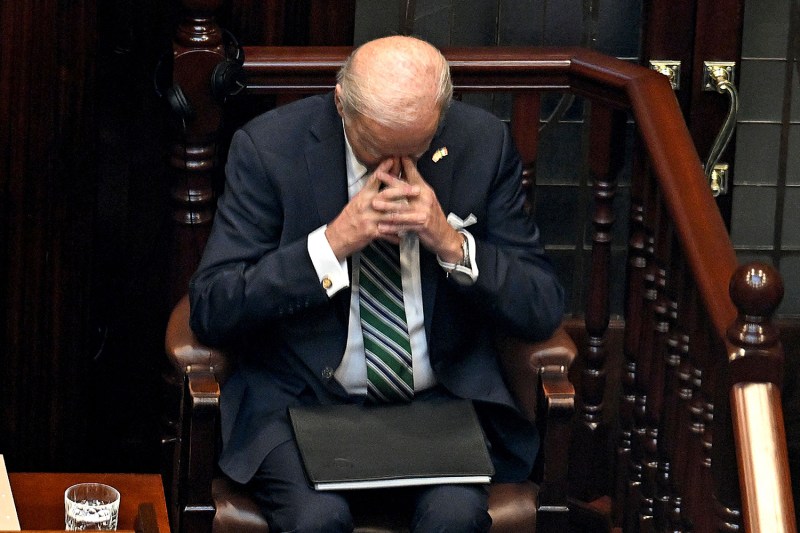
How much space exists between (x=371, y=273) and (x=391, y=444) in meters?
0.36

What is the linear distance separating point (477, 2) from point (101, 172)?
1176 mm

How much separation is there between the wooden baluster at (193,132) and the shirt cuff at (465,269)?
75cm

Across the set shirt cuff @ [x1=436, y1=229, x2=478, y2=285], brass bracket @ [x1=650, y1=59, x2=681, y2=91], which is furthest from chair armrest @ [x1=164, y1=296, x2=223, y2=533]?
brass bracket @ [x1=650, y1=59, x2=681, y2=91]

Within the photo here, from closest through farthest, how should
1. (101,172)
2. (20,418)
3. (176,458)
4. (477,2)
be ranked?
1. (176,458)
2. (20,418)
3. (101,172)
4. (477,2)

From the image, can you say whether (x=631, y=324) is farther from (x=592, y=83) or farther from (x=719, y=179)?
(x=719, y=179)

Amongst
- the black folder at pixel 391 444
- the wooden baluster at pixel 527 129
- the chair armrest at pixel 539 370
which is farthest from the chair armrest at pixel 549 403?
the wooden baluster at pixel 527 129

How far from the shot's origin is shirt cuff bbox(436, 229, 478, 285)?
9.46 ft

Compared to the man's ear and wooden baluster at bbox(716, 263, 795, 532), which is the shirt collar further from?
wooden baluster at bbox(716, 263, 795, 532)

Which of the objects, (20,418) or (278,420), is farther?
(20,418)

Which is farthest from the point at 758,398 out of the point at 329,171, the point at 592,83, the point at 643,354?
the point at 592,83

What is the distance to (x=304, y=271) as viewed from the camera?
2854mm

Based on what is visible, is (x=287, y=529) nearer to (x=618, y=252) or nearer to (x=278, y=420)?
(x=278, y=420)

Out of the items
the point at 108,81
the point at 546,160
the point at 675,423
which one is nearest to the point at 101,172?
the point at 108,81

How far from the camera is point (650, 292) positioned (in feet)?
10.6
